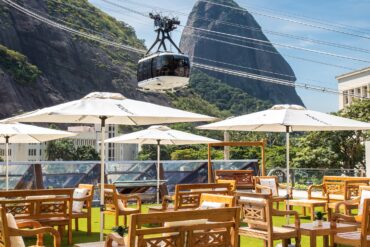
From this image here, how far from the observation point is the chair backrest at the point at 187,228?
13.4 ft

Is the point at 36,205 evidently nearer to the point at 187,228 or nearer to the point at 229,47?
the point at 187,228

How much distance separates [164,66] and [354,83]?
82201 mm

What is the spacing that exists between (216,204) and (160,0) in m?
64.3

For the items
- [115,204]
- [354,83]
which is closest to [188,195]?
[115,204]

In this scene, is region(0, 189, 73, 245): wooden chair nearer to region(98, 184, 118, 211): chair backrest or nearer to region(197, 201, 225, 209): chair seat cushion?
region(98, 184, 118, 211): chair backrest

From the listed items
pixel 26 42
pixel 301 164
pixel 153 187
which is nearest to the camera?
pixel 153 187

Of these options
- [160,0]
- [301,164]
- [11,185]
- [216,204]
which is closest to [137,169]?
[11,185]

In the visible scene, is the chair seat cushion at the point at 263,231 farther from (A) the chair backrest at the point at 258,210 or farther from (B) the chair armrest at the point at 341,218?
(B) the chair armrest at the point at 341,218

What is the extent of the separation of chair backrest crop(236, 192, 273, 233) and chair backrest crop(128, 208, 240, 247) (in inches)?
56.5

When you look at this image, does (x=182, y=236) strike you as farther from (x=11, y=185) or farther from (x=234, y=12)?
(x=234, y=12)

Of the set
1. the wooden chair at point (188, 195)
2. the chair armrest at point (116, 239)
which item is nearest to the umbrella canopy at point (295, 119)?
the wooden chair at point (188, 195)

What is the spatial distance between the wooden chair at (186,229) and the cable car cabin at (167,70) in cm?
1361

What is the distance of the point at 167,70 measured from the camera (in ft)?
60.0

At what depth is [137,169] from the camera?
1523 cm
